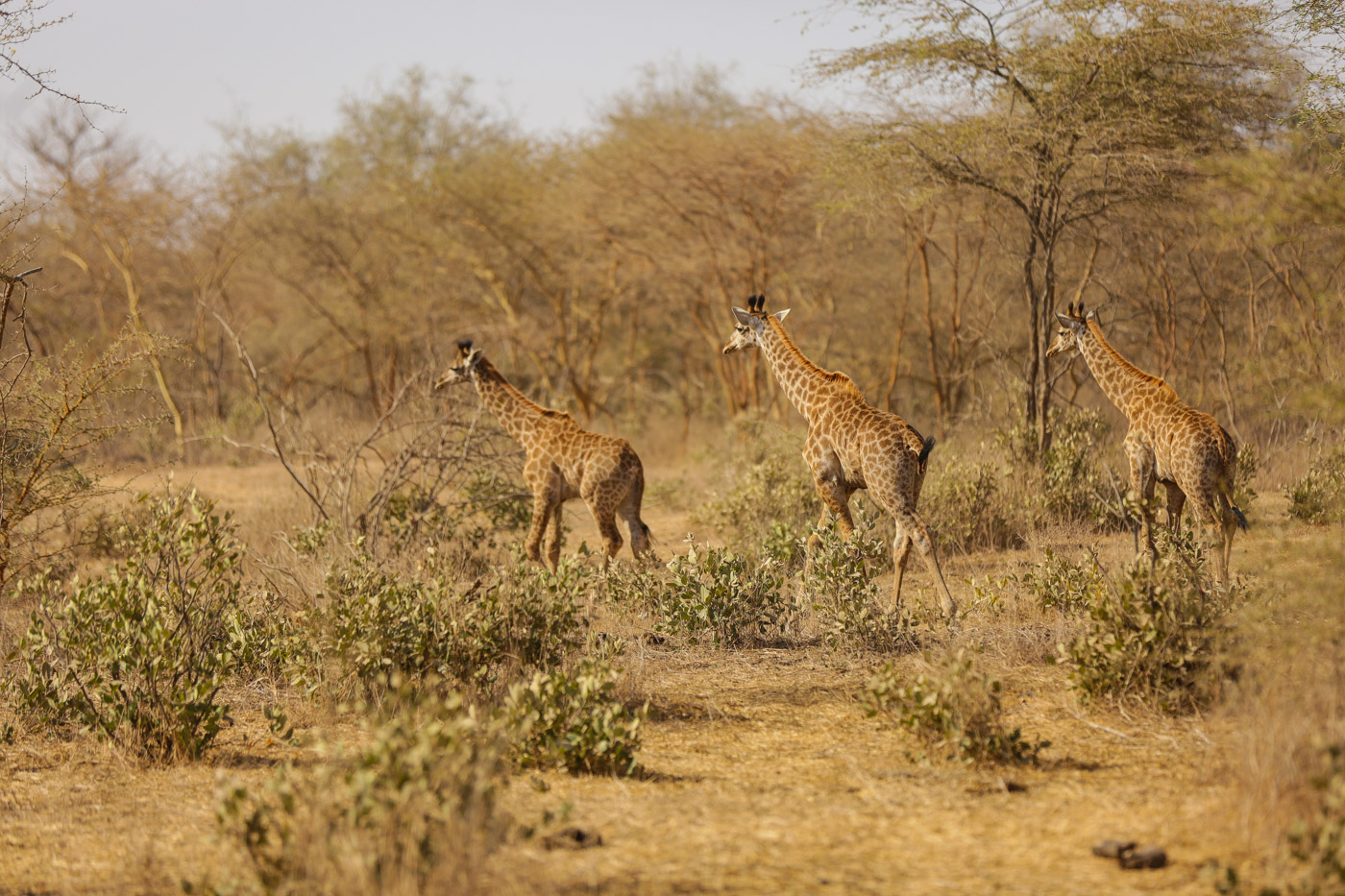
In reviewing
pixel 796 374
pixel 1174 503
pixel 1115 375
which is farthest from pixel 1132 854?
pixel 1115 375

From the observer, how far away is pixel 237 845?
3305 millimetres

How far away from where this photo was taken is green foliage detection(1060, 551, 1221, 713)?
15.8 ft

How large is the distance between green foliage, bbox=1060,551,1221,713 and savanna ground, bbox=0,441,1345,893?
0.33ft

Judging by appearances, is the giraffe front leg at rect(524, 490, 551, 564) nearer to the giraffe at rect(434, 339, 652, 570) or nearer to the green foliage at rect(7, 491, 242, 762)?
the giraffe at rect(434, 339, 652, 570)

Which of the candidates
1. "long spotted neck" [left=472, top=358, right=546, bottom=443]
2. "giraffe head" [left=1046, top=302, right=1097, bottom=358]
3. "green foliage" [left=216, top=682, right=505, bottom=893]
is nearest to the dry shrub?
"green foliage" [left=216, top=682, right=505, bottom=893]

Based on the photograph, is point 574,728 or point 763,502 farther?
point 763,502

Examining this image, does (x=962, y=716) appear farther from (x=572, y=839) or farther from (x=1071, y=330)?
(x=1071, y=330)

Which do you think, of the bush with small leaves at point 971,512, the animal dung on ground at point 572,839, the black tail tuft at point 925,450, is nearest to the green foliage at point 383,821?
the animal dung on ground at point 572,839

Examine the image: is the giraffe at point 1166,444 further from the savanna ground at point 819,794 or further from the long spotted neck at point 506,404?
the long spotted neck at point 506,404

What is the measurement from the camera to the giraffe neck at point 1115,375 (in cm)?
820

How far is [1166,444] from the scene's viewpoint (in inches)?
302

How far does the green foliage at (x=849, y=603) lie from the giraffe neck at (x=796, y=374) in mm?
1328

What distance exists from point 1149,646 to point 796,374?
12.6ft

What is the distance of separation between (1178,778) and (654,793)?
1.96m
